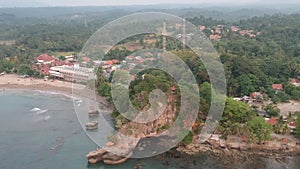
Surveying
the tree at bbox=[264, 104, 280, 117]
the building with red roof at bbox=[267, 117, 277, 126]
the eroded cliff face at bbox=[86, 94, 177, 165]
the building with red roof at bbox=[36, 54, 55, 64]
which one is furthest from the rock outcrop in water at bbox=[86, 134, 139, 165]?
the building with red roof at bbox=[36, 54, 55, 64]

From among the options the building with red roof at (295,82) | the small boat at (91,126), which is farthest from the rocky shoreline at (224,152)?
the building with red roof at (295,82)

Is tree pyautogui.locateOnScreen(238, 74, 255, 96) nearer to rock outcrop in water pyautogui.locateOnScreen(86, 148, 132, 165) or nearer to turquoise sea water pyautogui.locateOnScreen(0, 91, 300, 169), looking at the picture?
turquoise sea water pyautogui.locateOnScreen(0, 91, 300, 169)

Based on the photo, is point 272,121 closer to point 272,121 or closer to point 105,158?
point 272,121

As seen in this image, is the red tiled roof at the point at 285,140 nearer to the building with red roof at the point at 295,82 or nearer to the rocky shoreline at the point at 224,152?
the rocky shoreline at the point at 224,152

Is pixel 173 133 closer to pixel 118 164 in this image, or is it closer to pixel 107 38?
pixel 118 164

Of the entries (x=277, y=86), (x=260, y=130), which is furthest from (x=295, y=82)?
(x=260, y=130)

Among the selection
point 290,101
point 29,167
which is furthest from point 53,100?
point 290,101

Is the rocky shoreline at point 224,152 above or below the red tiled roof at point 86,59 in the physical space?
below
